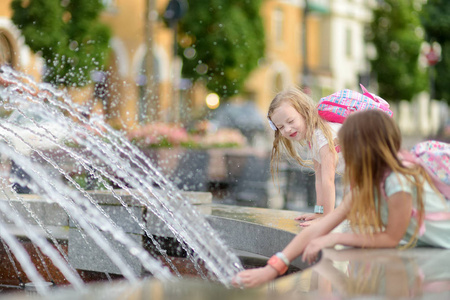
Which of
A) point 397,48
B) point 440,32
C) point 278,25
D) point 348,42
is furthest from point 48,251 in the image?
point 348,42

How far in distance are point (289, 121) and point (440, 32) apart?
29.4 metres

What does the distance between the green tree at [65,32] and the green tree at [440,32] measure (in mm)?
18393

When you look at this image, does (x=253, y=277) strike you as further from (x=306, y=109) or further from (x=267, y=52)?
(x=267, y=52)

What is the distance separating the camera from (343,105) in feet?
13.6

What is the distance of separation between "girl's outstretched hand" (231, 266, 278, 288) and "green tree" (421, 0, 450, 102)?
29719mm

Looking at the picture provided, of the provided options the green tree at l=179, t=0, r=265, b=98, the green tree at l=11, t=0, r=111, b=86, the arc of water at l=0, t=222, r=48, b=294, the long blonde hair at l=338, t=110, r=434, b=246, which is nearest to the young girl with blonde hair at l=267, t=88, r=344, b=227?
the long blonde hair at l=338, t=110, r=434, b=246

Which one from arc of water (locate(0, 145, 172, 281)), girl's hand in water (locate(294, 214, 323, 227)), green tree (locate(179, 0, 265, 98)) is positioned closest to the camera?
girl's hand in water (locate(294, 214, 323, 227))

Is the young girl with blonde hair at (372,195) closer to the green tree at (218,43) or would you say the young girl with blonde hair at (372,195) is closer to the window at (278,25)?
the green tree at (218,43)

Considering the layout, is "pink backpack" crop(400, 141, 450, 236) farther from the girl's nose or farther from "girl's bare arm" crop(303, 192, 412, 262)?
the girl's nose

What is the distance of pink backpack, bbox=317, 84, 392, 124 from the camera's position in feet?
13.5

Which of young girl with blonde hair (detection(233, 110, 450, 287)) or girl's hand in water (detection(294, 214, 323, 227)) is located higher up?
young girl with blonde hair (detection(233, 110, 450, 287))

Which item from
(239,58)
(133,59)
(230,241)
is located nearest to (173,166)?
(230,241)

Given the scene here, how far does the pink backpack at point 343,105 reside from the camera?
163 inches

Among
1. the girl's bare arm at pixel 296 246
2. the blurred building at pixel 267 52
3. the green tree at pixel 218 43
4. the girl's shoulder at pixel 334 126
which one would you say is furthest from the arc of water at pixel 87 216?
the green tree at pixel 218 43
